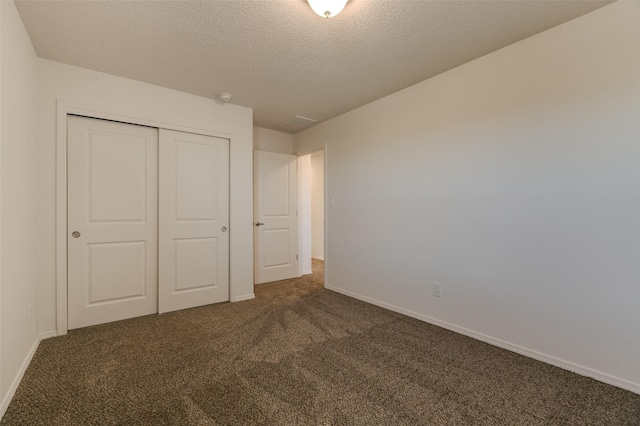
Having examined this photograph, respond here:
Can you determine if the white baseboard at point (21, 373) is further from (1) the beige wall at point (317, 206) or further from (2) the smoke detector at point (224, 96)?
(1) the beige wall at point (317, 206)

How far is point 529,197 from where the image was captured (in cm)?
220

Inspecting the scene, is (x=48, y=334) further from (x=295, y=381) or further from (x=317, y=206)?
(x=317, y=206)

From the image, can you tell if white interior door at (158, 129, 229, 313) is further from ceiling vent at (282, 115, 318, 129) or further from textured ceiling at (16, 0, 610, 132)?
ceiling vent at (282, 115, 318, 129)

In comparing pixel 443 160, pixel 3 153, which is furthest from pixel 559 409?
pixel 3 153

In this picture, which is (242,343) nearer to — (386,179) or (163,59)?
(386,179)

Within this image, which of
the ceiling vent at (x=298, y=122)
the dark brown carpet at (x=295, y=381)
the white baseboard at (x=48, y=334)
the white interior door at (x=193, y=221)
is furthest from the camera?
the ceiling vent at (x=298, y=122)

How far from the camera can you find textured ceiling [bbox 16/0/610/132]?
1.89 m

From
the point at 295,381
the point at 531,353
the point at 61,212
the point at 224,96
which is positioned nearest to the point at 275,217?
the point at 224,96

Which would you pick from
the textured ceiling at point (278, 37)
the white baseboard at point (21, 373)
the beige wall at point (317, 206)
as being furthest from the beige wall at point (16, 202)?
the beige wall at point (317, 206)

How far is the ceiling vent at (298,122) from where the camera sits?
4055 mm

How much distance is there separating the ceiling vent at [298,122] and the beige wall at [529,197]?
1.19m

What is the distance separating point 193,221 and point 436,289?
2.78 m

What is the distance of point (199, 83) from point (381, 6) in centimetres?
201

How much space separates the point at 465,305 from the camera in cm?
260
